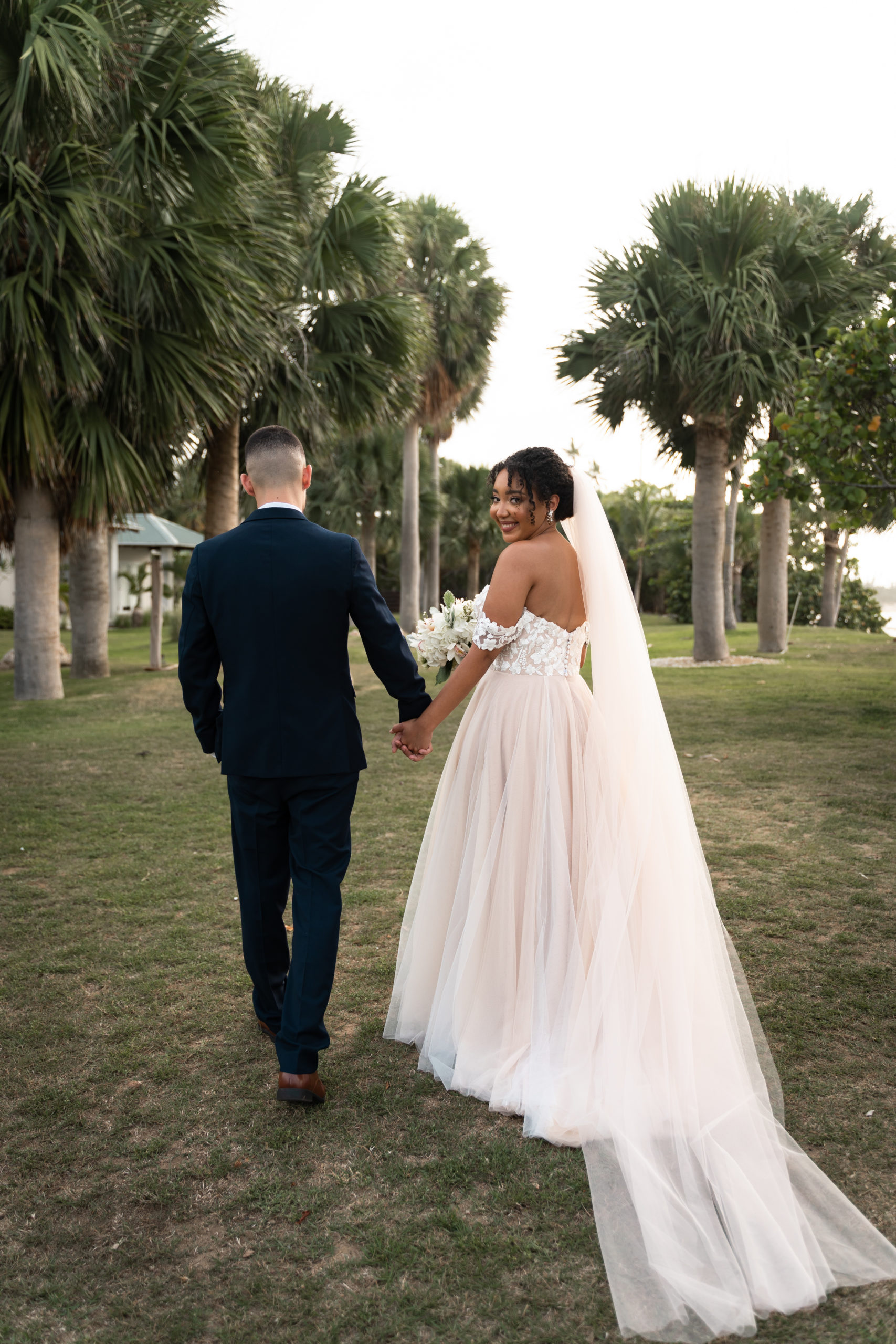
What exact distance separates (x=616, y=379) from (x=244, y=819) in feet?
50.2

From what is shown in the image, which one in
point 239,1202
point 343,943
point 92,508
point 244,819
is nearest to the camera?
point 239,1202

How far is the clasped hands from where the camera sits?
3406 mm

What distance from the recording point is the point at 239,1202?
2594mm

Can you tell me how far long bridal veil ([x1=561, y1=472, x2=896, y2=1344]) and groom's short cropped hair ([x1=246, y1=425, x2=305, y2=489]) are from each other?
102 centimetres

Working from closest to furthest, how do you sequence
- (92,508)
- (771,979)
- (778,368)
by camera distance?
(771,979), (92,508), (778,368)

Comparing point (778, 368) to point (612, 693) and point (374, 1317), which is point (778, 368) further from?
point (374, 1317)

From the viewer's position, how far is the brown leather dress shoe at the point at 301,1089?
3031 millimetres

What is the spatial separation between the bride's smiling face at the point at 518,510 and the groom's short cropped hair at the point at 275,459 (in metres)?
0.68

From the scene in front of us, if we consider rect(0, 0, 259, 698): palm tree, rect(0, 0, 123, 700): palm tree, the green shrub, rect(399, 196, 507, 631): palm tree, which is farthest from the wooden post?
rect(399, 196, 507, 631): palm tree

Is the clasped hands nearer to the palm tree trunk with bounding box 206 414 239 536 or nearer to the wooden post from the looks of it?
the palm tree trunk with bounding box 206 414 239 536

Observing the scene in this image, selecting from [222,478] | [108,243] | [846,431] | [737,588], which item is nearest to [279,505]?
[846,431]

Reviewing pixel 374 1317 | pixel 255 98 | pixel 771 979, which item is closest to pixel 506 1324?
pixel 374 1317

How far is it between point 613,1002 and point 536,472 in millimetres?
1745

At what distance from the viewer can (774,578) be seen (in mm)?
19625
